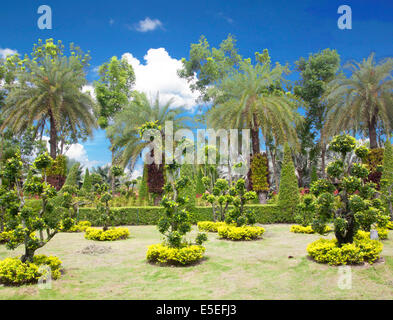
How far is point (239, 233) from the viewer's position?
33.8ft

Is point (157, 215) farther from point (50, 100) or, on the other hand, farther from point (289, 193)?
point (50, 100)

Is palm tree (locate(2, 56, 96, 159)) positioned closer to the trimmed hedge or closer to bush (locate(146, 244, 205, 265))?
the trimmed hedge

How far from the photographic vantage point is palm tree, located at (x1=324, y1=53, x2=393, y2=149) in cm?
1838

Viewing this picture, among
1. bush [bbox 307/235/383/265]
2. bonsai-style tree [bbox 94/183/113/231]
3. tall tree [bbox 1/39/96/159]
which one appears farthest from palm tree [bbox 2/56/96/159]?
bush [bbox 307/235/383/265]

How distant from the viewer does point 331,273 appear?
20.4ft

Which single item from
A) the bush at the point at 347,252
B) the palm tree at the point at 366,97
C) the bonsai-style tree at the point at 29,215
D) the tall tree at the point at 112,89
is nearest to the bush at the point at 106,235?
the bonsai-style tree at the point at 29,215

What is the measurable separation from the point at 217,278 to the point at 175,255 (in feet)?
4.22

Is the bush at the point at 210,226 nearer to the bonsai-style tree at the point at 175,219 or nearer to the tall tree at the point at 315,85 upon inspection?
the bonsai-style tree at the point at 175,219

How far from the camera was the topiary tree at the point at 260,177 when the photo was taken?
1809cm

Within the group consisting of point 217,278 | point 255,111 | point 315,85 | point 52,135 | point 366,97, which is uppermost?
point 315,85

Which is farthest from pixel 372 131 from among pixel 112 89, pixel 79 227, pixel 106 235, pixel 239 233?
pixel 112 89
